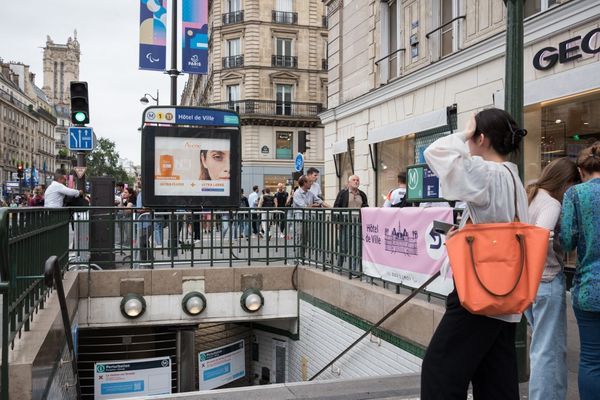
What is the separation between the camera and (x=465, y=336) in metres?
2.36

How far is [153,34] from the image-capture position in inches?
478

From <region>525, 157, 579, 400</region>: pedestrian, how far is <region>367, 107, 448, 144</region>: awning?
31.7ft

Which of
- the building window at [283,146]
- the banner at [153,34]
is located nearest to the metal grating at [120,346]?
the banner at [153,34]

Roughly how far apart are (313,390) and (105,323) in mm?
5773

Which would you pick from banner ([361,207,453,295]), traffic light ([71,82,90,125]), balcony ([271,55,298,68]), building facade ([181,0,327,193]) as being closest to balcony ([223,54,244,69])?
building facade ([181,0,327,193])

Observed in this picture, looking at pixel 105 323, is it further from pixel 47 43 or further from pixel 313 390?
pixel 47 43

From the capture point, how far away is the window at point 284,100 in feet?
149

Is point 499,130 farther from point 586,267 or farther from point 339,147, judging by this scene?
point 339,147

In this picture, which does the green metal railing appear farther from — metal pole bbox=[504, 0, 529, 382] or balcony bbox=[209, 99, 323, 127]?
balcony bbox=[209, 99, 323, 127]

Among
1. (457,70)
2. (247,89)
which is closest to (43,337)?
(457,70)

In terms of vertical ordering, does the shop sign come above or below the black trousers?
above

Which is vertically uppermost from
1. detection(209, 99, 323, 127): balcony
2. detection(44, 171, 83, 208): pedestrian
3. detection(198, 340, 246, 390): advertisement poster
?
detection(209, 99, 323, 127): balcony

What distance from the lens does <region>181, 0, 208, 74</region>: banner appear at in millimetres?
12219

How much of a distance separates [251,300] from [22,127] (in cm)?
10975
